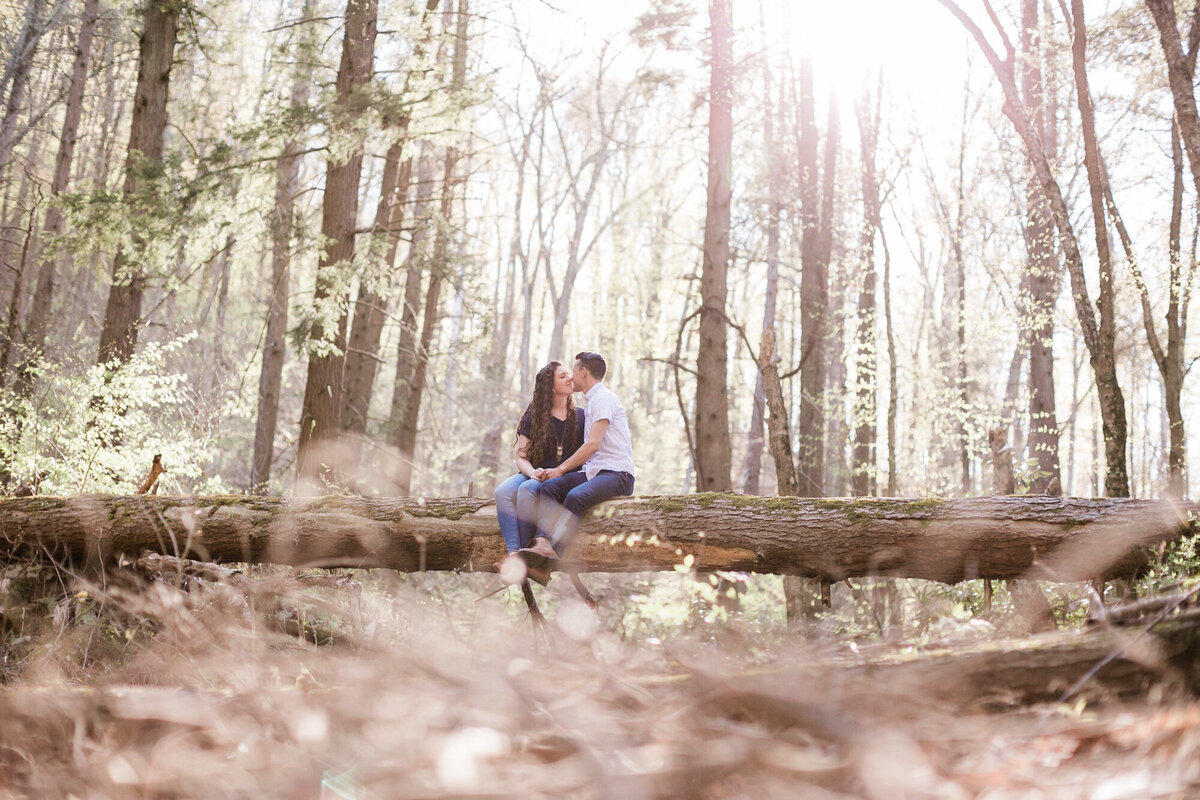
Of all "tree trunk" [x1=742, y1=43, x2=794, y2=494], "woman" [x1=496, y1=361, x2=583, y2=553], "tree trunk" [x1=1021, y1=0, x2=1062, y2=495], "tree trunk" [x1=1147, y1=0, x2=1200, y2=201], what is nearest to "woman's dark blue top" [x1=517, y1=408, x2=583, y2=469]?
"woman" [x1=496, y1=361, x2=583, y2=553]

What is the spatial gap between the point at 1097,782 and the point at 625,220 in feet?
91.2

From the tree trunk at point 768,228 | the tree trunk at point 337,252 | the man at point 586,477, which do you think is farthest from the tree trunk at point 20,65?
the man at point 586,477

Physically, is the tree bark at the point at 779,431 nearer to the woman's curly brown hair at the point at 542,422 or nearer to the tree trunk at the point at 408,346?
the woman's curly brown hair at the point at 542,422

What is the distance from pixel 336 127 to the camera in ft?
Result: 27.6

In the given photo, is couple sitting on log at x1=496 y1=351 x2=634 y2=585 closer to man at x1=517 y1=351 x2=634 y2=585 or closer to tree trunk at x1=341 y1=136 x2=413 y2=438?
man at x1=517 y1=351 x2=634 y2=585

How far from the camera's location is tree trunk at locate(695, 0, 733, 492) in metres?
9.44

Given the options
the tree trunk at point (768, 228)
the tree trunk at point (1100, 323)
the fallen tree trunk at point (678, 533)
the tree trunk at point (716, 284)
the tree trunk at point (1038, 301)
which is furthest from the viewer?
the tree trunk at point (768, 228)

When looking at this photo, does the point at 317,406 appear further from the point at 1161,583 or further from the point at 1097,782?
the point at 1097,782

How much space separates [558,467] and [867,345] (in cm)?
759

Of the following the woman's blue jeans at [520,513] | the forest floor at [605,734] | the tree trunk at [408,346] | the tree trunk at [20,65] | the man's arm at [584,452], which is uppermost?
the tree trunk at [20,65]

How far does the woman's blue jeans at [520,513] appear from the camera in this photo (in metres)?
5.39

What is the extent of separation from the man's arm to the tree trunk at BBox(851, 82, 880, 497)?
7410 mm

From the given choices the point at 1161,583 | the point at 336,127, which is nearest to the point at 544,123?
the point at 336,127

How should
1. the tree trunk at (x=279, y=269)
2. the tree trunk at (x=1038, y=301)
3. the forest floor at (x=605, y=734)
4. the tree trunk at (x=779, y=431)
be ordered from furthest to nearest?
the tree trunk at (x=1038, y=301), the tree trunk at (x=279, y=269), the tree trunk at (x=779, y=431), the forest floor at (x=605, y=734)
